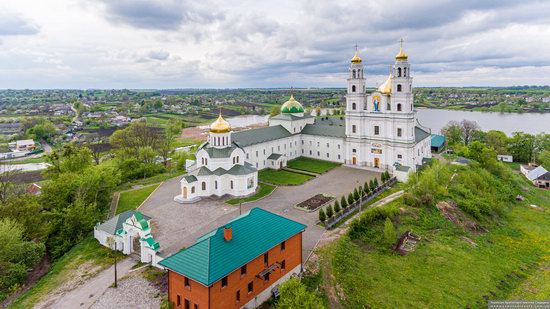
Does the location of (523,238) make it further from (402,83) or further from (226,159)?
(226,159)

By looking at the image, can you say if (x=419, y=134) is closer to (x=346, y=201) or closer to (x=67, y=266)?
(x=346, y=201)

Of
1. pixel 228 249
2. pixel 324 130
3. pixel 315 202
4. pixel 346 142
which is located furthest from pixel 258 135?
pixel 228 249

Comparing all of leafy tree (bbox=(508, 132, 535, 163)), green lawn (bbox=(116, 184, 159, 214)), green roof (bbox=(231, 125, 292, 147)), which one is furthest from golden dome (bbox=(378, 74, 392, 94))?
leafy tree (bbox=(508, 132, 535, 163))

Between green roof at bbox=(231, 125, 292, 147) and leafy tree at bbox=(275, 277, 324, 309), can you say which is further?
green roof at bbox=(231, 125, 292, 147)

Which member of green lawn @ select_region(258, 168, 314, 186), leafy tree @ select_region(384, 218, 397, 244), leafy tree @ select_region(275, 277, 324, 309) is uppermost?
green lawn @ select_region(258, 168, 314, 186)

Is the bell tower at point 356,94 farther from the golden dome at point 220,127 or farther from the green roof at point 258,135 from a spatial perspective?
the golden dome at point 220,127

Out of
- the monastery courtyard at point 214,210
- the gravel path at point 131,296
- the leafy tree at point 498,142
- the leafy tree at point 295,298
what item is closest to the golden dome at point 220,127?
the monastery courtyard at point 214,210

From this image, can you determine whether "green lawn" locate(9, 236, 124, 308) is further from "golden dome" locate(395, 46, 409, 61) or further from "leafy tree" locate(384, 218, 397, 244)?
"golden dome" locate(395, 46, 409, 61)

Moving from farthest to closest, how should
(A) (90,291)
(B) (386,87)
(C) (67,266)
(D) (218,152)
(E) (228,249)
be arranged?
1. (B) (386,87)
2. (D) (218,152)
3. (C) (67,266)
4. (A) (90,291)
5. (E) (228,249)
